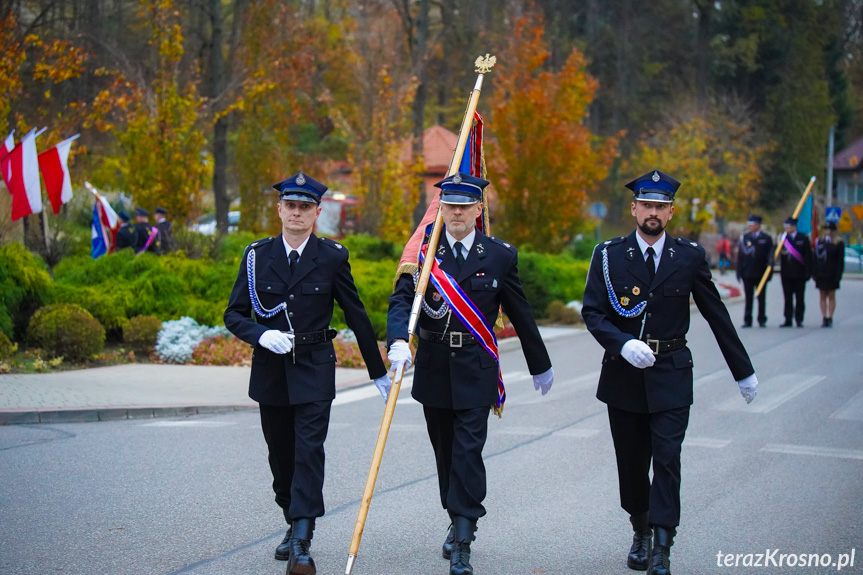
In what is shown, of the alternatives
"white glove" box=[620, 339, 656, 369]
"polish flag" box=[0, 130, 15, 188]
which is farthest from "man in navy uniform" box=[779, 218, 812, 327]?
"white glove" box=[620, 339, 656, 369]

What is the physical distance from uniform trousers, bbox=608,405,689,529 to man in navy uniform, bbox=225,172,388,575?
1390 millimetres

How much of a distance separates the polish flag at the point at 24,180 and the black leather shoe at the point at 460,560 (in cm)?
1038

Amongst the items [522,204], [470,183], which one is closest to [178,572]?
[470,183]

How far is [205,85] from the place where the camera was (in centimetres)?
2758

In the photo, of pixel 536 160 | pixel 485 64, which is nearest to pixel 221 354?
pixel 485 64

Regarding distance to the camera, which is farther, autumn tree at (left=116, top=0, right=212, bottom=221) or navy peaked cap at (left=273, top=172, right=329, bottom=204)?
autumn tree at (left=116, top=0, right=212, bottom=221)

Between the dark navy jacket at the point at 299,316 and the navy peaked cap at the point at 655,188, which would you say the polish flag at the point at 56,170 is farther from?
the navy peaked cap at the point at 655,188

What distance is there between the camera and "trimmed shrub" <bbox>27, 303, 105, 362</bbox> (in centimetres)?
1214

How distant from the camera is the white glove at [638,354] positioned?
527 cm

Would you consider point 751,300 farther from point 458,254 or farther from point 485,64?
point 458,254

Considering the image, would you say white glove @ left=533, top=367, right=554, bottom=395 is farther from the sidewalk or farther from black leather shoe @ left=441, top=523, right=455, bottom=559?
the sidewalk

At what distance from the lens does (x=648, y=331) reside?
5.57 meters

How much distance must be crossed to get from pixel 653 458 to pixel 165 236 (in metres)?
13.4

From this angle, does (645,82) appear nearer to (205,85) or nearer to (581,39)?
(581,39)
